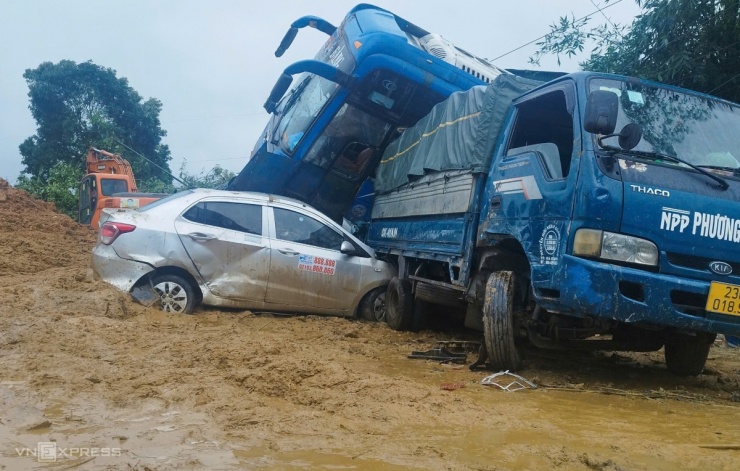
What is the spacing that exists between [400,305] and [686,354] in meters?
2.93

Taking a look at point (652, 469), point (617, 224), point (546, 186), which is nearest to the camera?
point (652, 469)

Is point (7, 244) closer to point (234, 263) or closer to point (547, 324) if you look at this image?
point (234, 263)

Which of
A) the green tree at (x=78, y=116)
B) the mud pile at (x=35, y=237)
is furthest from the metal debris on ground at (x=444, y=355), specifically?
the green tree at (x=78, y=116)

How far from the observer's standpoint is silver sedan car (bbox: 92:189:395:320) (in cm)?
631

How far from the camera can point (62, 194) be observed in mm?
21719

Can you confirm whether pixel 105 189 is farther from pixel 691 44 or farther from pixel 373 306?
pixel 691 44

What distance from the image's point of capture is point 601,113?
3990mm

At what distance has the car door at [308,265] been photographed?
22.6 feet

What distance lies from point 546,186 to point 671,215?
0.84 metres

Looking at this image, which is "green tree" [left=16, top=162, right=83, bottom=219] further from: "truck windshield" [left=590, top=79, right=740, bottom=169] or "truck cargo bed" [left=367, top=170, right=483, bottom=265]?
"truck windshield" [left=590, top=79, right=740, bottom=169]

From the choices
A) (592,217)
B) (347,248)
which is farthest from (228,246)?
(592,217)

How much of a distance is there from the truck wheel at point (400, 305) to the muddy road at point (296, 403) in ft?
3.61

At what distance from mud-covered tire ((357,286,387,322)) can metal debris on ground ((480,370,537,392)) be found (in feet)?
10.2

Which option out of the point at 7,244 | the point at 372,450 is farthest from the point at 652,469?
the point at 7,244
